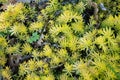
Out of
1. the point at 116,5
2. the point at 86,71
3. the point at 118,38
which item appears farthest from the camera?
the point at 116,5

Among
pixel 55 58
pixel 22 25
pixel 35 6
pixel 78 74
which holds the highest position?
pixel 35 6

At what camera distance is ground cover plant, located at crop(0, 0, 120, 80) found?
227 cm

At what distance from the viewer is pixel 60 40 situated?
2438 millimetres

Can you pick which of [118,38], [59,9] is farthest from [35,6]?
[118,38]

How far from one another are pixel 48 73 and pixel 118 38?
2.39 feet

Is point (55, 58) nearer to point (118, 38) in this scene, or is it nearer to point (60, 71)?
point (60, 71)

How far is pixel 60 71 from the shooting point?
95.0 inches

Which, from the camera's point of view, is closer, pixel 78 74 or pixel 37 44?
pixel 78 74

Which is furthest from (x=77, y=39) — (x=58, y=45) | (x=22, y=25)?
(x=22, y=25)

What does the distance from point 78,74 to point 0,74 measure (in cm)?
80

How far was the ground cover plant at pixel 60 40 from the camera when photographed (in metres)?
2.27

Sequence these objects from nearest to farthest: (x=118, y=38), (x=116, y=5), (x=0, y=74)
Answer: (x=118, y=38)
(x=0, y=74)
(x=116, y=5)

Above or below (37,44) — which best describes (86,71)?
below

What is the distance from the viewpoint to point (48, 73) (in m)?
2.37
